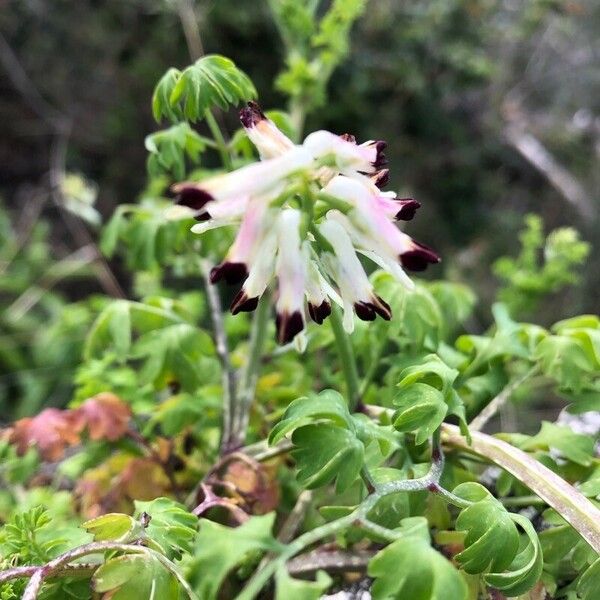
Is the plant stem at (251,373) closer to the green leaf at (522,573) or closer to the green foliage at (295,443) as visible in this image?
the green foliage at (295,443)

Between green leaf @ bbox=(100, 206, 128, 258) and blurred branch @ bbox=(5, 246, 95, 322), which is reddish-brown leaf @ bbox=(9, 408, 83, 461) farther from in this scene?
blurred branch @ bbox=(5, 246, 95, 322)

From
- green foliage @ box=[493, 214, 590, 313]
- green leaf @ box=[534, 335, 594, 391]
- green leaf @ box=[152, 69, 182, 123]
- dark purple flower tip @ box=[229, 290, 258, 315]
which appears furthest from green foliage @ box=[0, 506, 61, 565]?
green foliage @ box=[493, 214, 590, 313]

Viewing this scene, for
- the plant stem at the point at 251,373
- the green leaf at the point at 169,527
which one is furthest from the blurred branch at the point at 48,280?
the green leaf at the point at 169,527

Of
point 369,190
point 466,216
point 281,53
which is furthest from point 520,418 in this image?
point 369,190

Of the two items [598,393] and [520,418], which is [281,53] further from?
[598,393]

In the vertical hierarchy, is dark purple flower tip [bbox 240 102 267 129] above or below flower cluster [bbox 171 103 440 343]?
above
